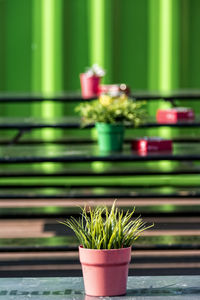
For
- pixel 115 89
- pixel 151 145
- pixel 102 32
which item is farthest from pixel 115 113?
pixel 102 32

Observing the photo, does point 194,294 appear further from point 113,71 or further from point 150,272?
point 113,71

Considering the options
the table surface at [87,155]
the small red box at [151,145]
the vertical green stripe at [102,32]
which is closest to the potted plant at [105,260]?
the table surface at [87,155]

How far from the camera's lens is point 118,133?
→ 13.2ft

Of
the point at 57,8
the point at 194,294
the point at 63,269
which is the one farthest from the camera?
the point at 57,8

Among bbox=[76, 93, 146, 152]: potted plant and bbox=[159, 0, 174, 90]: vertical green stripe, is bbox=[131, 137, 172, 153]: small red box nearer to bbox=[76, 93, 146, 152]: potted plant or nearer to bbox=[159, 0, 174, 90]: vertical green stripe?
bbox=[76, 93, 146, 152]: potted plant

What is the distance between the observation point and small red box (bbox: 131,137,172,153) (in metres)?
4.10

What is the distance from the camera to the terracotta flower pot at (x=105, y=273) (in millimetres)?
2137

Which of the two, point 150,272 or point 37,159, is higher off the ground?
point 37,159

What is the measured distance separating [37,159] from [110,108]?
1.35 feet

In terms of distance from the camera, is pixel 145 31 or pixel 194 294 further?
pixel 145 31

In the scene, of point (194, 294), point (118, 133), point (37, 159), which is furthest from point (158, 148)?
point (194, 294)

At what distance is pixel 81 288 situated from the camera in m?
2.18

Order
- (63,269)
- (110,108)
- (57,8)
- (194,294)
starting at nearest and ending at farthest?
(194,294)
(110,108)
(63,269)
(57,8)

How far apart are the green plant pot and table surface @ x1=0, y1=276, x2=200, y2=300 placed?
177 cm
